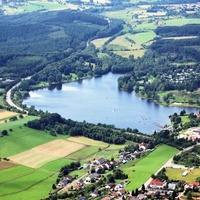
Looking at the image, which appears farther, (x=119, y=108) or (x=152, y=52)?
(x=152, y=52)

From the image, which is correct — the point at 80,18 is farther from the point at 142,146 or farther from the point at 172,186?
the point at 172,186

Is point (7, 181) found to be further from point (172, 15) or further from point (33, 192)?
point (172, 15)

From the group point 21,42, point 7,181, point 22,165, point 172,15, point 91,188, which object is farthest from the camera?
point 172,15

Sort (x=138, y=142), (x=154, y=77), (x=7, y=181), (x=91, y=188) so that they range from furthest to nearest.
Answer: (x=154, y=77), (x=138, y=142), (x=7, y=181), (x=91, y=188)

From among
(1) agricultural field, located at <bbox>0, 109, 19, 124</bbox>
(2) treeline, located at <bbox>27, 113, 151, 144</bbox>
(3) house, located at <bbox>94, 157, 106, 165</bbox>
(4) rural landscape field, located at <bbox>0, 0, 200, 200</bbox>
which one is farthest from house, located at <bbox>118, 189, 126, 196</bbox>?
(1) agricultural field, located at <bbox>0, 109, 19, 124</bbox>

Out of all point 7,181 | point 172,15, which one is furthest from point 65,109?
point 172,15
